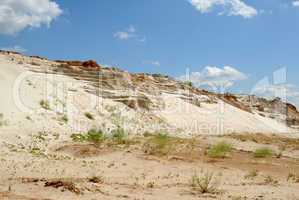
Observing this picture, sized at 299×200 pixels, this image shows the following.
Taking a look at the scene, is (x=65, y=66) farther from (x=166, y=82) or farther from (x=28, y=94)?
(x=166, y=82)

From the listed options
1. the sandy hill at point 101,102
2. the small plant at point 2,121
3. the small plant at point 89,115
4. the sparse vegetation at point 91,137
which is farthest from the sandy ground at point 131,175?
the small plant at point 89,115

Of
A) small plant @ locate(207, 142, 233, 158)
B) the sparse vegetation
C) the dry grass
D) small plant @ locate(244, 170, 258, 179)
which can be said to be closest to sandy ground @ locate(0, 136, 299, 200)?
small plant @ locate(244, 170, 258, 179)

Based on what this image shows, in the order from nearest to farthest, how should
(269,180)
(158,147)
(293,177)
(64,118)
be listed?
(269,180) < (293,177) < (158,147) < (64,118)

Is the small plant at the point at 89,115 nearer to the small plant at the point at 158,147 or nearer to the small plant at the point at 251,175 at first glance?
the small plant at the point at 158,147

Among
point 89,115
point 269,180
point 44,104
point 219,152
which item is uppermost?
point 44,104

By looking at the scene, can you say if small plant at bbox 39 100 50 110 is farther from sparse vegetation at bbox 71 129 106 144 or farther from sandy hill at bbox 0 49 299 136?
sparse vegetation at bbox 71 129 106 144

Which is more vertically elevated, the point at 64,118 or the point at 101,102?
the point at 101,102

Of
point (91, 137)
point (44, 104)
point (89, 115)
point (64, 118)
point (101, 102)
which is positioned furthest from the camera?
point (101, 102)

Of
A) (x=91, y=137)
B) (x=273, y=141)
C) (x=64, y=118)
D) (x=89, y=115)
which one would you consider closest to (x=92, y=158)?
(x=91, y=137)

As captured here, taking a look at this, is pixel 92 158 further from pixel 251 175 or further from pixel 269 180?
pixel 269 180

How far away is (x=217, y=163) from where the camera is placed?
1439 cm

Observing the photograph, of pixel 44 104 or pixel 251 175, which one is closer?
pixel 251 175

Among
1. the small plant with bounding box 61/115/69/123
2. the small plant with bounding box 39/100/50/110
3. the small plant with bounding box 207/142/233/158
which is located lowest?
the small plant with bounding box 207/142/233/158

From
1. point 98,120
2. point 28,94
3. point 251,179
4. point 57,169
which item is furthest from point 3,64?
point 251,179
